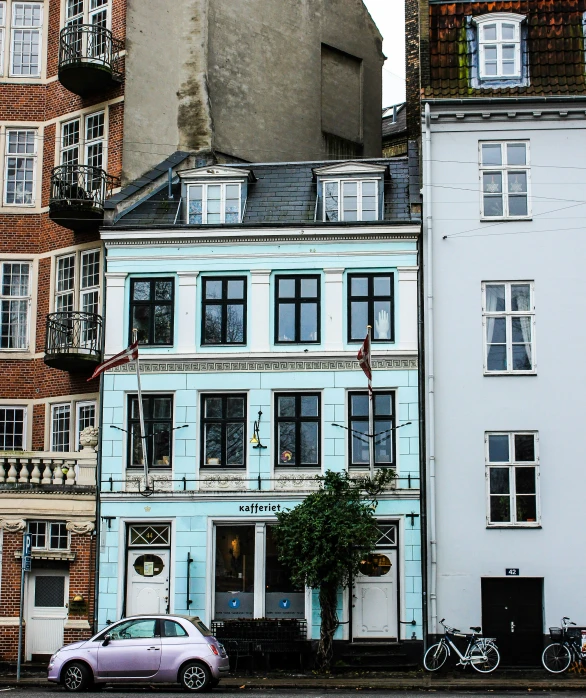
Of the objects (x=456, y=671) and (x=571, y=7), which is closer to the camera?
(x=456, y=671)

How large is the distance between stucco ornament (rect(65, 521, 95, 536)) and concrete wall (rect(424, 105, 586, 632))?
8265 millimetres

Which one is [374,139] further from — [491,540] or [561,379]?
[491,540]

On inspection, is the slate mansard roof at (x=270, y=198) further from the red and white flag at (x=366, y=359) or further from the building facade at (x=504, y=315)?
the red and white flag at (x=366, y=359)

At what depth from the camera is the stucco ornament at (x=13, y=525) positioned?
95.9ft

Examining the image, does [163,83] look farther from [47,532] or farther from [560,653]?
[560,653]

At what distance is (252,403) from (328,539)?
4.24 meters

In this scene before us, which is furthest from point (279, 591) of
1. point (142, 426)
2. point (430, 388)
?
point (430, 388)

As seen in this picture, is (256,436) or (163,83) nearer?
(256,436)

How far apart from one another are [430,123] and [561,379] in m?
7.07

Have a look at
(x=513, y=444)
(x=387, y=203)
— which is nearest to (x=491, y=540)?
(x=513, y=444)

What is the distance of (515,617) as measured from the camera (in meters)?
27.9

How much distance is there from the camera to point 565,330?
1136 inches

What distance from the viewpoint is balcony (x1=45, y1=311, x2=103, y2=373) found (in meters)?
30.6

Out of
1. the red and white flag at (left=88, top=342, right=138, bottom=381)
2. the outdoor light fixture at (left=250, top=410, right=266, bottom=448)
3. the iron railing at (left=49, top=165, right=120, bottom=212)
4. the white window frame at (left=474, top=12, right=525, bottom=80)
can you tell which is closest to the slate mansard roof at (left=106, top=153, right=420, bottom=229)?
the iron railing at (left=49, top=165, right=120, bottom=212)
